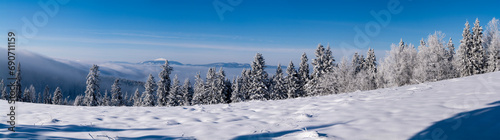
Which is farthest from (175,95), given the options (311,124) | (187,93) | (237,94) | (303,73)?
(311,124)

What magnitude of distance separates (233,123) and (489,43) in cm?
5055

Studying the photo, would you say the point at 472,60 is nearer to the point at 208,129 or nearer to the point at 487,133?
the point at 487,133

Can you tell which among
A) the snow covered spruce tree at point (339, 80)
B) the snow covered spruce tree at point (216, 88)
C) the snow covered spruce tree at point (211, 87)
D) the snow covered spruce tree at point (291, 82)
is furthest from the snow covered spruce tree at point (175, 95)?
the snow covered spruce tree at point (339, 80)

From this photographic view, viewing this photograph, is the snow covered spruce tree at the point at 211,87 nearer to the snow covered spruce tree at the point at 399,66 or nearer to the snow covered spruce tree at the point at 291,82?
the snow covered spruce tree at the point at 291,82

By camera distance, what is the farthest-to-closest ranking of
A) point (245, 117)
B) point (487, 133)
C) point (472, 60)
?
point (472, 60) → point (245, 117) → point (487, 133)

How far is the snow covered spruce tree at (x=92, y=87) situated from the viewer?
124 feet

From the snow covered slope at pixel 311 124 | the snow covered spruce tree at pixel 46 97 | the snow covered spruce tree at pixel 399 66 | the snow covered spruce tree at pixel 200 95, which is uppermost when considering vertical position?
the snow covered spruce tree at pixel 399 66

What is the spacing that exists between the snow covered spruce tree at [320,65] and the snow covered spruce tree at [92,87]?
35515 millimetres

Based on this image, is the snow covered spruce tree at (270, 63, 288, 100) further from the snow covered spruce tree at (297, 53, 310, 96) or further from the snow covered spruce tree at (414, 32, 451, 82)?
the snow covered spruce tree at (414, 32, 451, 82)

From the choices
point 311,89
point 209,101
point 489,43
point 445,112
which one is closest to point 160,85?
point 209,101

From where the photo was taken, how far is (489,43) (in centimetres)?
3831

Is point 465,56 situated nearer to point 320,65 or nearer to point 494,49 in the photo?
point 494,49

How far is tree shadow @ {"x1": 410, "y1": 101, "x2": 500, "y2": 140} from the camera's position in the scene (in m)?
4.30

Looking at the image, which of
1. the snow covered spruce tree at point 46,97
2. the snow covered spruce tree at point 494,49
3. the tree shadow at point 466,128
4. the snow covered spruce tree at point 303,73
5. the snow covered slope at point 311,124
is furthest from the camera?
the snow covered spruce tree at point 46,97
